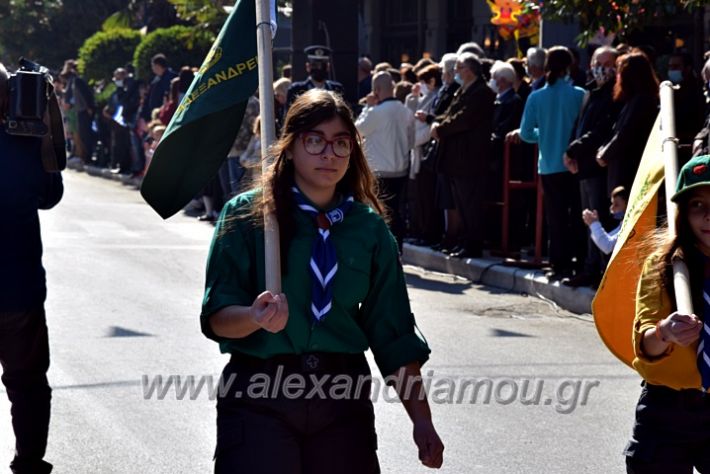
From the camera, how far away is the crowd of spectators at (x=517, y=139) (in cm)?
1075

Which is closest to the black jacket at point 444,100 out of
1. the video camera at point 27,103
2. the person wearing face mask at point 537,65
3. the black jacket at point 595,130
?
the person wearing face mask at point 537,65

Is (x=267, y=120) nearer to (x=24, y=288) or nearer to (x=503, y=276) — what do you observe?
(x=24, y=288)

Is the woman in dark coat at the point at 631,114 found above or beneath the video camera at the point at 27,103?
beneath

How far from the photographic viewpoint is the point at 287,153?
167 inches

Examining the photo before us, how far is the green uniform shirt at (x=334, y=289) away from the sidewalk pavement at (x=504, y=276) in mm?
7096

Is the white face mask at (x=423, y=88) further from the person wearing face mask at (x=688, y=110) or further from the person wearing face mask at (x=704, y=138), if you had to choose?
the person wearing face mask at (x=704, y=138)

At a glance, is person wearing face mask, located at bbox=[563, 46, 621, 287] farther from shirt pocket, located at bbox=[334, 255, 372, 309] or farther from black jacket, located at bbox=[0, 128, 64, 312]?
shirt pocket, located at bbox=[334, 255, 372, 309]

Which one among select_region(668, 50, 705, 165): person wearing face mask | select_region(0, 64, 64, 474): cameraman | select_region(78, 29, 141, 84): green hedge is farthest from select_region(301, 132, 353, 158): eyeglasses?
select_region(78, 29, 141, 84): green hedge

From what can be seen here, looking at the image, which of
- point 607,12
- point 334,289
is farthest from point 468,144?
point 334,289

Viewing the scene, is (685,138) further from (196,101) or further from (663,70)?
(196,101)

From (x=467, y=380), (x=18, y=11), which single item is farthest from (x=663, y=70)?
(x=18, y=11)

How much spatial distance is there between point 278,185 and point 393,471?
2673 millimetres

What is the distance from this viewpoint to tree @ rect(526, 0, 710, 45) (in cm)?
1215

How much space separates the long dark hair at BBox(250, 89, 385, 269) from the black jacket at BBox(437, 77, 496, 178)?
8902 millimetres
